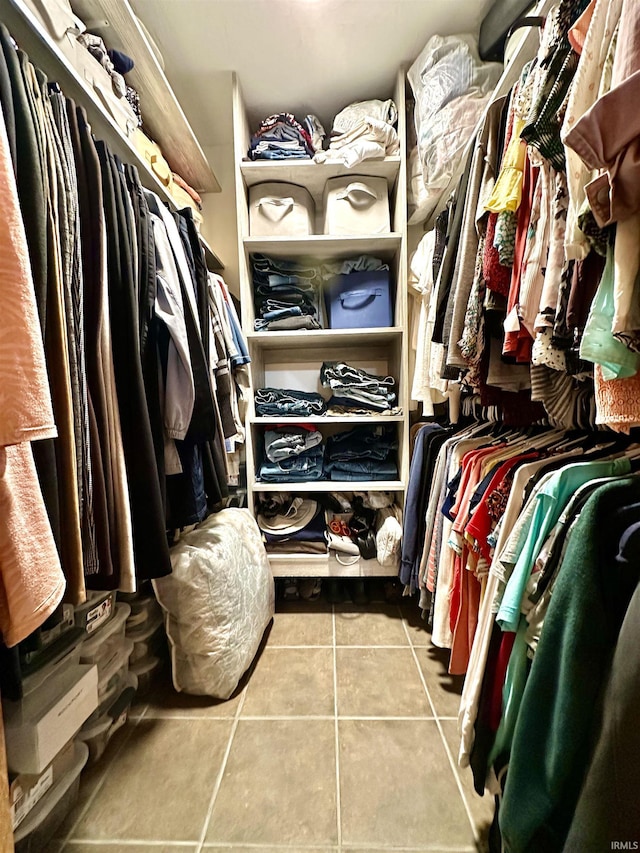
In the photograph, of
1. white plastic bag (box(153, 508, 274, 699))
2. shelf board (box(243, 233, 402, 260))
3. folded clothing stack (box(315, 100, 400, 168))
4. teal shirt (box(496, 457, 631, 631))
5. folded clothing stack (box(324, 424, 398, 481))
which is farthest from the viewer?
folded clothing stack (box(324, 424, 398, 481))

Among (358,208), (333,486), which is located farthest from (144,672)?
(358,208)

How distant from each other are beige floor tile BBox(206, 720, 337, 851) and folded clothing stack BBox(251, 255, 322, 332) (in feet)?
4.69

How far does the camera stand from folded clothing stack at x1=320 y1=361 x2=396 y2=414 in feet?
5.11

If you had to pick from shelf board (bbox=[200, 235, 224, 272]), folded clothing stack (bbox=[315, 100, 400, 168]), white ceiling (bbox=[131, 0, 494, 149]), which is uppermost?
white ceiling (bbox=[131, 0, 494, 149])

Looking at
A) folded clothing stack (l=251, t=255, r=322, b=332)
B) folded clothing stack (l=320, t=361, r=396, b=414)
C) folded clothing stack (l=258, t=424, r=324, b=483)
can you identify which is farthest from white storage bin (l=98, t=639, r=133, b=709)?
folded clothing stack (l=251, t=255, r=322, b=332)

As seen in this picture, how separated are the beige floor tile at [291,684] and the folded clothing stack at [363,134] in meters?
1.93

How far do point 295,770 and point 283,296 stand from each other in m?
1.64

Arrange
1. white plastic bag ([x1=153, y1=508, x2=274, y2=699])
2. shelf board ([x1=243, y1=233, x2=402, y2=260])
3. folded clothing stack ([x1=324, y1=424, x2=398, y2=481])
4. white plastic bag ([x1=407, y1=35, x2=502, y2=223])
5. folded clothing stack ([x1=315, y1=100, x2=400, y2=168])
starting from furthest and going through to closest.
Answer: folded clothing stack ([x1=324, y1=424, x2=398, y2=481]), shelf board ([x1=243, y1=233, x2=402, y2=260]), folded clothing stack ([x1=315, y1=100, x2=400, y2=168]), white plastic bag ([x1=407, y1=35, x2=502, y2=223]), white plastic bag ([x1=153, y1=508, x2=274, y2=699])

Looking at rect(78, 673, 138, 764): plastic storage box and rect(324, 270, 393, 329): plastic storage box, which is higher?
rect(324, 270, 393, 329): plastic storage box

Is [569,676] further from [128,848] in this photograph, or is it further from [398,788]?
[128,848]

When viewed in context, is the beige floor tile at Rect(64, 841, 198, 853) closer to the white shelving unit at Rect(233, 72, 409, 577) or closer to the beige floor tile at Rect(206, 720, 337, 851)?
the beige floor tile at Rect(206, 720, 337, 851)

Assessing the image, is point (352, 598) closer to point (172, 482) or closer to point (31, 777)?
point (172, 482)

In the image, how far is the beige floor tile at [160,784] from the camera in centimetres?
77

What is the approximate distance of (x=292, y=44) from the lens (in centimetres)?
132
